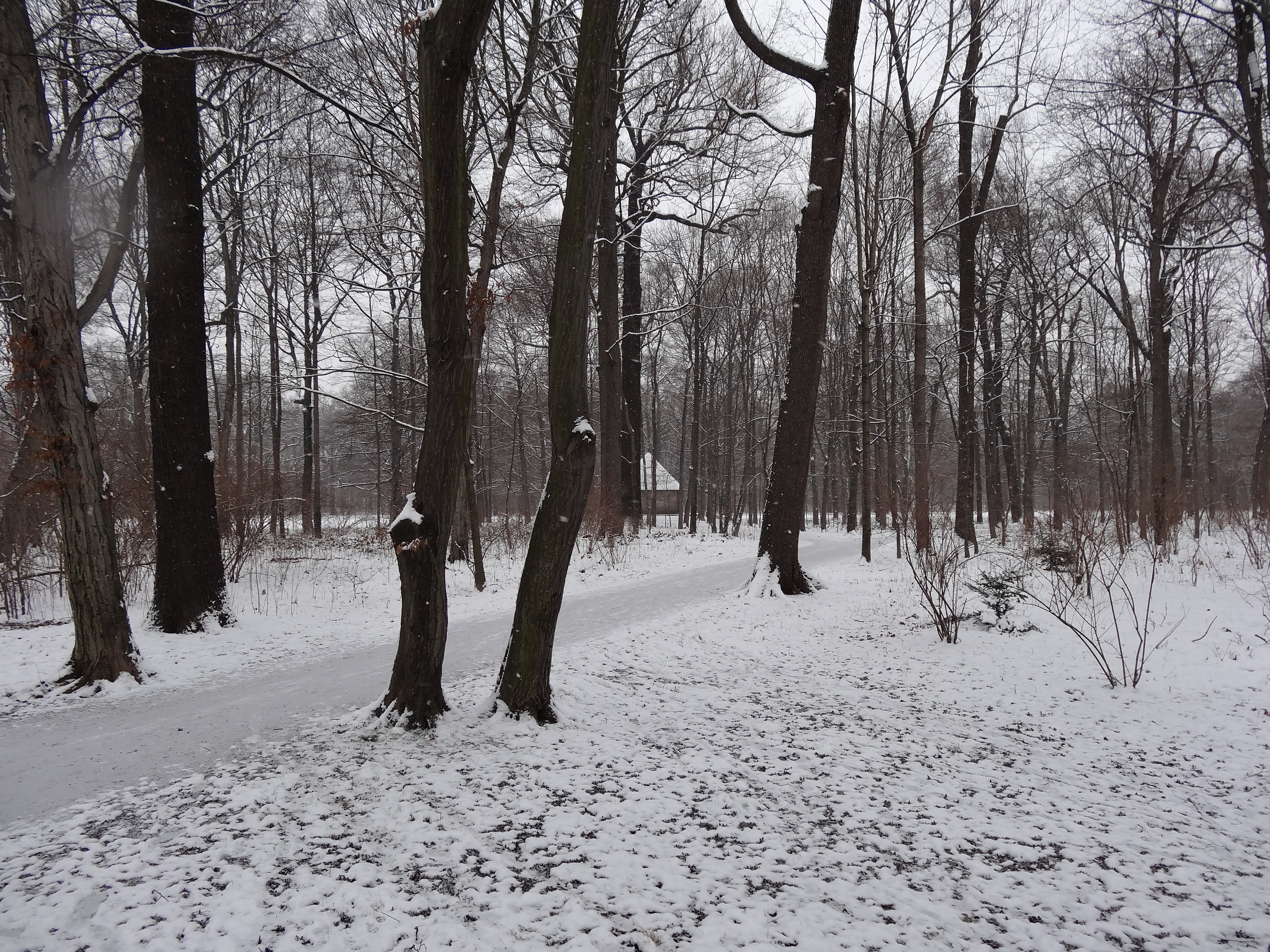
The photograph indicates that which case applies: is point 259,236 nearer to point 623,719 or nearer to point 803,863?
point 623,719

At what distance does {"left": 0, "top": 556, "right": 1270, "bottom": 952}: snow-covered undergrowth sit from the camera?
2.15 meters

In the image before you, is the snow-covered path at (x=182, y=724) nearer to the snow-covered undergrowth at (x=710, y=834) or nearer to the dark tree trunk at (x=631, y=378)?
the snow-covered undergrowth at (x=710, y=834)

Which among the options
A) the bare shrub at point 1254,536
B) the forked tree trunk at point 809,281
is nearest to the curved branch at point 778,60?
the forked tree trunk at point 809,281

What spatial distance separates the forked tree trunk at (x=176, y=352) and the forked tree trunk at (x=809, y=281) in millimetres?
6672

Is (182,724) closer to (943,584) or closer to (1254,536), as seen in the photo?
(943,584)

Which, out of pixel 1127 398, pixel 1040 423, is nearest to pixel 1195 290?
pixel 1127 398

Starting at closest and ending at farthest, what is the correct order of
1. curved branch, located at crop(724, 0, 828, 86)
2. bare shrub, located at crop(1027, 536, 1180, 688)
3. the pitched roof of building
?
bare shrub, located at crop(1027, 536, 1180, 688)
curved branch, located at crop(724, 0, 828, 86)
the pitched roof of building

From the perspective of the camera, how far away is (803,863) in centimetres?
257

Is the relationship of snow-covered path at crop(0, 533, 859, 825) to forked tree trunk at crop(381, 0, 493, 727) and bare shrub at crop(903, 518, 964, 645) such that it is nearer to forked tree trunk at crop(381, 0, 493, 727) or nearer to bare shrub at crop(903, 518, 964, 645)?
forked tree trunk at crop(381, 0, 493, 727)

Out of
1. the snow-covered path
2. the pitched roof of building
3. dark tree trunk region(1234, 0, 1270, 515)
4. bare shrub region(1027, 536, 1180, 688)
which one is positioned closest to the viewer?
the snow-covered path

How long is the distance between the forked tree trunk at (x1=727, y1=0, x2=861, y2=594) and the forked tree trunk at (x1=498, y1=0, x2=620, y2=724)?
16.4 ft

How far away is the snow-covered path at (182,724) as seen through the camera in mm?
3336

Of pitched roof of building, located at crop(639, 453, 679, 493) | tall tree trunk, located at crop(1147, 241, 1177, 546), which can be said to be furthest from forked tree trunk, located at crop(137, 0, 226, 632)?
pitched roof of building, located at crop(639, 453, 679, 493)

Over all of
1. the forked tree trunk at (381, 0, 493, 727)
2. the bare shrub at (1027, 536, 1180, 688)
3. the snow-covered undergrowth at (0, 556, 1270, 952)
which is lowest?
the snow-covered undergrowth at (0, 556, 1270, 952)
